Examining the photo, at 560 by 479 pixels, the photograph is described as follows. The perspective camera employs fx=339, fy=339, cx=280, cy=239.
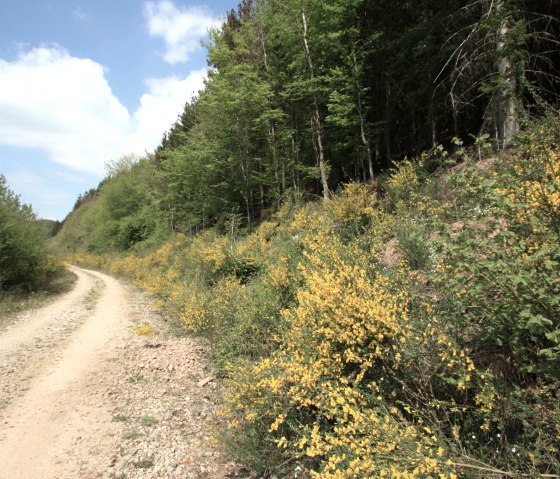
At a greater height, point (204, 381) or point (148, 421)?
point (204, 381)

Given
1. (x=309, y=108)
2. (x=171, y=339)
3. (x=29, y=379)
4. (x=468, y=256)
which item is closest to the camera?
(x=468, y=256)

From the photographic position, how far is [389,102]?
52.1ft

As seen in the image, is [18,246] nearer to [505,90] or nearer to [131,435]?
[131,435]

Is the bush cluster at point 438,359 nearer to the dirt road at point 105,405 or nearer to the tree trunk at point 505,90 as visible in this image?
the dirt road at point 105,405

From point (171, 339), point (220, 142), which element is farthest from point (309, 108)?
point (171, 339)

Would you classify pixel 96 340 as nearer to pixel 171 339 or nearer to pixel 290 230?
pixel 171 339

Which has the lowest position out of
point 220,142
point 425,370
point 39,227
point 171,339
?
point 171,339

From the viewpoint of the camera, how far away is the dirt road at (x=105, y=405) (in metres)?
4.28

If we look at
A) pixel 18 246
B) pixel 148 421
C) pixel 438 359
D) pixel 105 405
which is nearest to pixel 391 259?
pixel 438 359

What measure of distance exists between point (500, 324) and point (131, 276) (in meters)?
26.7

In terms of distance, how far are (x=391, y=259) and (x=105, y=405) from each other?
5.78m

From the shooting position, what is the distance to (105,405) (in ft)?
18.8

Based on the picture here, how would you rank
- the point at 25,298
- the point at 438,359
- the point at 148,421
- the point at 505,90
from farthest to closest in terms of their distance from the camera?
the point at 25,298
the point at 505,90
the point at 148,421
the point at 438,359

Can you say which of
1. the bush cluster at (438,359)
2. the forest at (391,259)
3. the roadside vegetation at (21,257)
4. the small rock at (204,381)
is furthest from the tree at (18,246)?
the bush cluster at (438,359)
